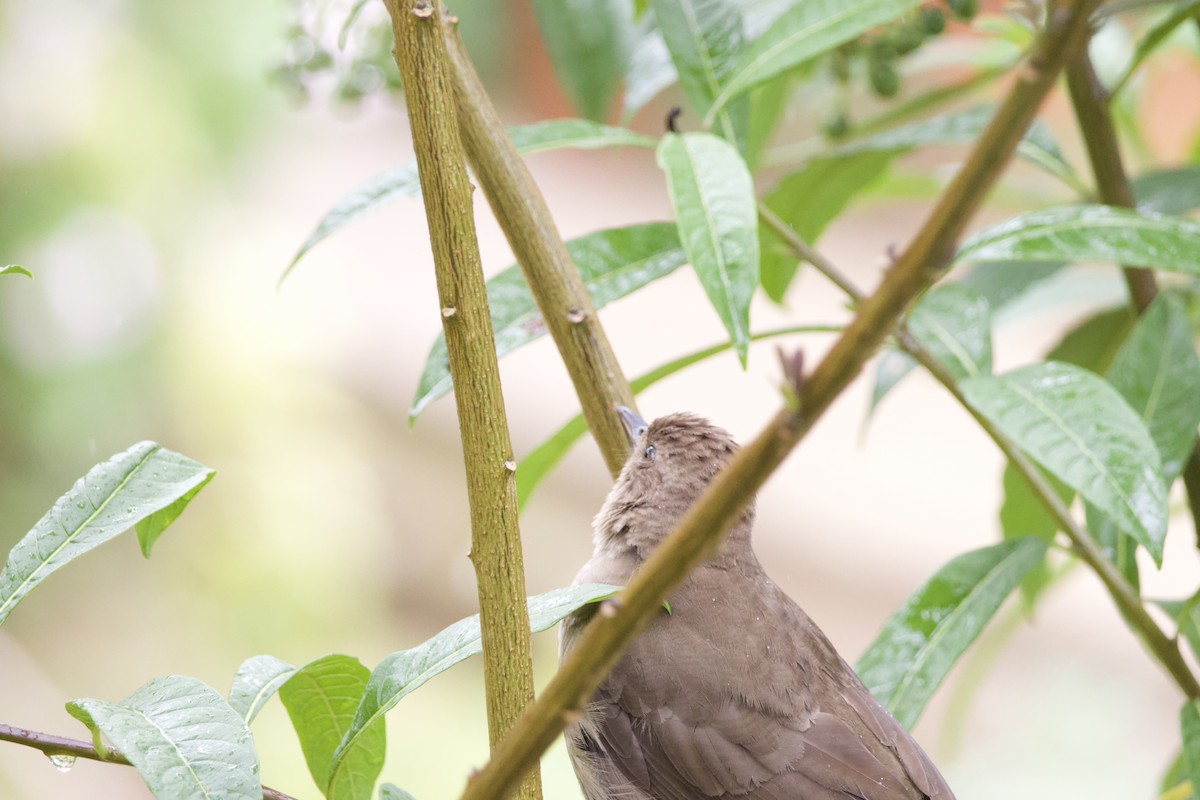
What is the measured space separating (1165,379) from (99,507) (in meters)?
1.32

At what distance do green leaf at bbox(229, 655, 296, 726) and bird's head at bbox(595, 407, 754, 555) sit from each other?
0.92m

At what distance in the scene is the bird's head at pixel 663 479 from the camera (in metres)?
1.99

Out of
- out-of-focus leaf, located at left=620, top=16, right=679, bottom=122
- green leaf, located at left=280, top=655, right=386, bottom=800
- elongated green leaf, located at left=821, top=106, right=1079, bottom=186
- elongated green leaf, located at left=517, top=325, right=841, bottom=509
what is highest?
out-of-focus leaf, located at left=620, top=16, right=679, bottom=122

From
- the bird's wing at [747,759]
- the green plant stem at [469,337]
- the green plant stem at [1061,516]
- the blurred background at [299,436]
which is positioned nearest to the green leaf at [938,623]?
the green plant stem at [1061,516]

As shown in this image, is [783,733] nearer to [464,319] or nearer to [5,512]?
[464,319]

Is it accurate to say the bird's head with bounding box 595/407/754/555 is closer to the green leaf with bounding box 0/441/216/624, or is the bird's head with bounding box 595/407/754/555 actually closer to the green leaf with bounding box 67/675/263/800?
the green leaf with bounding box 0/441/216/624

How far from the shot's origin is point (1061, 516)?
1.56 metres

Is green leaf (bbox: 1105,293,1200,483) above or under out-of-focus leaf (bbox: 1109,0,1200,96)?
under

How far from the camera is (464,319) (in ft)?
3.16

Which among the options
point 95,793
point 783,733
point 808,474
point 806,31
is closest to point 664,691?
point 783,733

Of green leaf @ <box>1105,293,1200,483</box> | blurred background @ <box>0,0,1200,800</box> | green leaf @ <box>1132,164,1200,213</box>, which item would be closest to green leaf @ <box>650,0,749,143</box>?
green leaf @ <box>1105,293,1200,483</box>

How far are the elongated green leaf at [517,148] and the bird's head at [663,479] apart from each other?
0.55 m

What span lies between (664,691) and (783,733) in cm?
18

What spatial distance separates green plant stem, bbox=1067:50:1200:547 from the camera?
1780 millimetres
